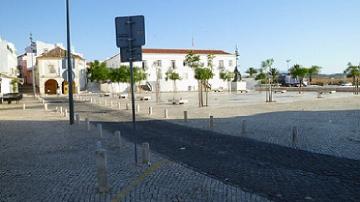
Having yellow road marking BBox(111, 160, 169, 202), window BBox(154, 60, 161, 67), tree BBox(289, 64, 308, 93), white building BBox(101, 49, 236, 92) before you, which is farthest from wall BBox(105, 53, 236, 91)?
yellow road marking BBox(111, 160, 169, 202)

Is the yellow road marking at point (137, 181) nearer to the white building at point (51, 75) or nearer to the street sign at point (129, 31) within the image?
the street sign at point (129, 31)

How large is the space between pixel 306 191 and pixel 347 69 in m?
69.4

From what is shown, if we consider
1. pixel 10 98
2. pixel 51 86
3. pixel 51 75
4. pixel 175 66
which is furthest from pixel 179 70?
pixel 10 98

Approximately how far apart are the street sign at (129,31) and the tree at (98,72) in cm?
6725

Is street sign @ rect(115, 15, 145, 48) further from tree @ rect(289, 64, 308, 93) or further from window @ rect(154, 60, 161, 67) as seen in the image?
window @ rect(154, 60, 161, 67)

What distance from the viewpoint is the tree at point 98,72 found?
247 feet

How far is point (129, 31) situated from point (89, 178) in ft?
10.6

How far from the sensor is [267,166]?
875 cm

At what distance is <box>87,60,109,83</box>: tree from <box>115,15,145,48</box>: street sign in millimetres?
67251

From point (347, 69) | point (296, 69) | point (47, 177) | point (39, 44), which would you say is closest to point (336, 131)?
point (47, 177)

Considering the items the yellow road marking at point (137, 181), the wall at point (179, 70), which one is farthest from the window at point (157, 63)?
the yellow road marking at point (137, 181)

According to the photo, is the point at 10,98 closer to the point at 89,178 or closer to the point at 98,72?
the point at 98,72

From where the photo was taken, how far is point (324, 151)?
10.6 metres

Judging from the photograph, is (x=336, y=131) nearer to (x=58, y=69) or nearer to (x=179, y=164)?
(x=179, y=164)
